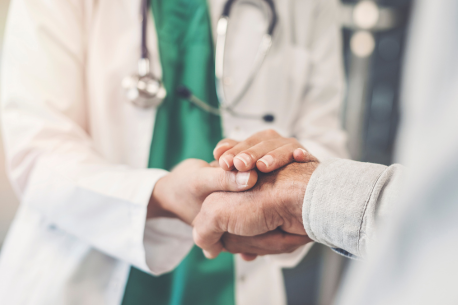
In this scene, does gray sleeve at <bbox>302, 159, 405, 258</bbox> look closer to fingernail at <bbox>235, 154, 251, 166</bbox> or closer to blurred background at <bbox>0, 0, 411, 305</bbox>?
fingernail at <bbox>235, 154, 251, 166</bbox>

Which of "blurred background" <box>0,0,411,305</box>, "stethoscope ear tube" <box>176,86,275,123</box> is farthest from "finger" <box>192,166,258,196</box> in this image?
"blurred background" <box>0,0,411,305</box>

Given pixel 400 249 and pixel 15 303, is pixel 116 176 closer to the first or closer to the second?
pixel 15 303

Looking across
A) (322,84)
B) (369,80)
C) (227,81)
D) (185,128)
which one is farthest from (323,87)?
(369,80)

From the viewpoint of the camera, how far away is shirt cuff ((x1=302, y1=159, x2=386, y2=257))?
306 mm

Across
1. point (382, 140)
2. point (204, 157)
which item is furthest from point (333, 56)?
point (382, 140)

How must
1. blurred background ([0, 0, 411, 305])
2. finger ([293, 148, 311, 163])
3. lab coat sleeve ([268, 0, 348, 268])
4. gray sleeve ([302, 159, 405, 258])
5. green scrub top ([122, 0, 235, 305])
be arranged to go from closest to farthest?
1. gray sleeve ([302, 159, 405, 258])
2. finger ([293, 148, 311, 163])
3. green scrub top ([122, 0, 235, 305])
4. lab coat sleeve ([268, 0, 348, 268])
5. blurred background ([0, 0, 411, 305])

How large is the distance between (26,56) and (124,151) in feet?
0.83

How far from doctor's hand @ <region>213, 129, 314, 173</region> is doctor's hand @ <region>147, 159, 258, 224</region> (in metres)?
0.02

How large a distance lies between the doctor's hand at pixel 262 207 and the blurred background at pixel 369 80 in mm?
1057

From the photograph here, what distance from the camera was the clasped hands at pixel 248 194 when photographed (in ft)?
1.24

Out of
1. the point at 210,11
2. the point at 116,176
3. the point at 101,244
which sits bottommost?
the point at 101,244

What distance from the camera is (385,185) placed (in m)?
0.30

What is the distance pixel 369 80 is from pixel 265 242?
1.20 m

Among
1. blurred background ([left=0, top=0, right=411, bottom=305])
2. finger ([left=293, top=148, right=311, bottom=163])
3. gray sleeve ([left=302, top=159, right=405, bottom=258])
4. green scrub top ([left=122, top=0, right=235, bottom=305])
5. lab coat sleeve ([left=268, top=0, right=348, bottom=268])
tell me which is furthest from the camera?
blurred background ([left=0, top=0, right=411, bottom=305])
